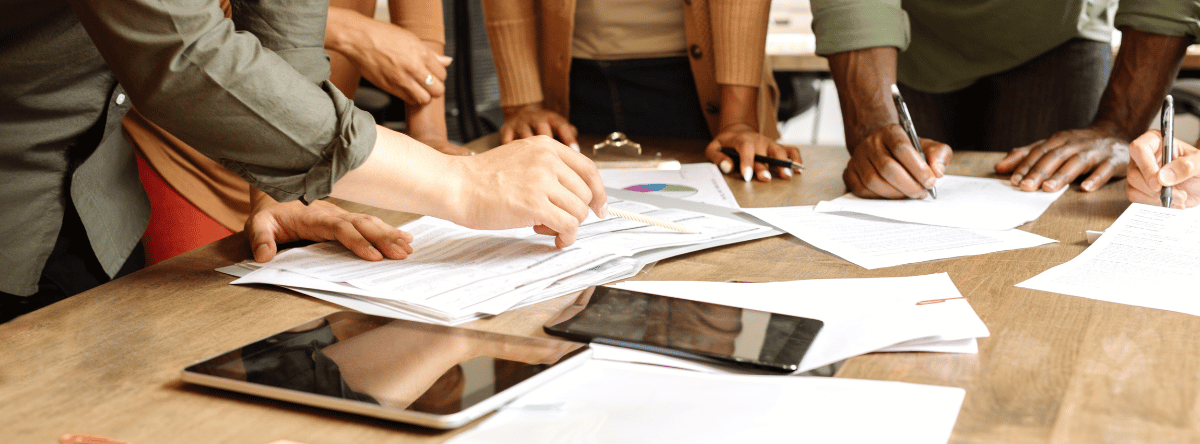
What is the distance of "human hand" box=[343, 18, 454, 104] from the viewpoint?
138cm

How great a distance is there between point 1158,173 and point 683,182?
0.60m

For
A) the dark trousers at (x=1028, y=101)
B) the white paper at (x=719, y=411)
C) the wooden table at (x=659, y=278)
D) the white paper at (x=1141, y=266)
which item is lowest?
the dark trousers at (x=1028, y=101)

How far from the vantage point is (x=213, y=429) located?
50 cm

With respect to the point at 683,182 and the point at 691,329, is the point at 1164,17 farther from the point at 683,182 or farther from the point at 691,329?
the point at 691,329

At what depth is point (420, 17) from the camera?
1.49m

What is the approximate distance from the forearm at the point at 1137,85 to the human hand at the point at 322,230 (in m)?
1.08

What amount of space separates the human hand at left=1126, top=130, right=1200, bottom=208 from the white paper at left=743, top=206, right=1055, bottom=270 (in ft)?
0.62

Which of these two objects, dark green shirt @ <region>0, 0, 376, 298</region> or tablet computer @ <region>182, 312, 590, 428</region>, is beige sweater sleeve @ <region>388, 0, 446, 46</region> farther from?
tablet computer @ <region>182, 312, 590, 428</region>

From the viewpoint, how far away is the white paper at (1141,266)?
28.0 inches

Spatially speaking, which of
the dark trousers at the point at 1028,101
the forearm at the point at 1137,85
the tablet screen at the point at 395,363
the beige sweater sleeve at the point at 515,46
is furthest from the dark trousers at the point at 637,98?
the tablet screen at the point at 395,363

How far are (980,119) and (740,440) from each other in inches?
57.4

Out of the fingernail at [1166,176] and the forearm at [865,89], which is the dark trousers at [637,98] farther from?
the fingernail at [1166,176]

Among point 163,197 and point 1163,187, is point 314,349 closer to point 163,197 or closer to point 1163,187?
point 163,197

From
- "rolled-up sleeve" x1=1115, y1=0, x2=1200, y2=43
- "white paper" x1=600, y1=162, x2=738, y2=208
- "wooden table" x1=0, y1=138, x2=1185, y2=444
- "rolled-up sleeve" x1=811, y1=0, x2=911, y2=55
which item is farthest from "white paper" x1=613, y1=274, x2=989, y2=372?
"rolled-up sleeve" x1=1115, y1=0, x2=1200, y2=43
